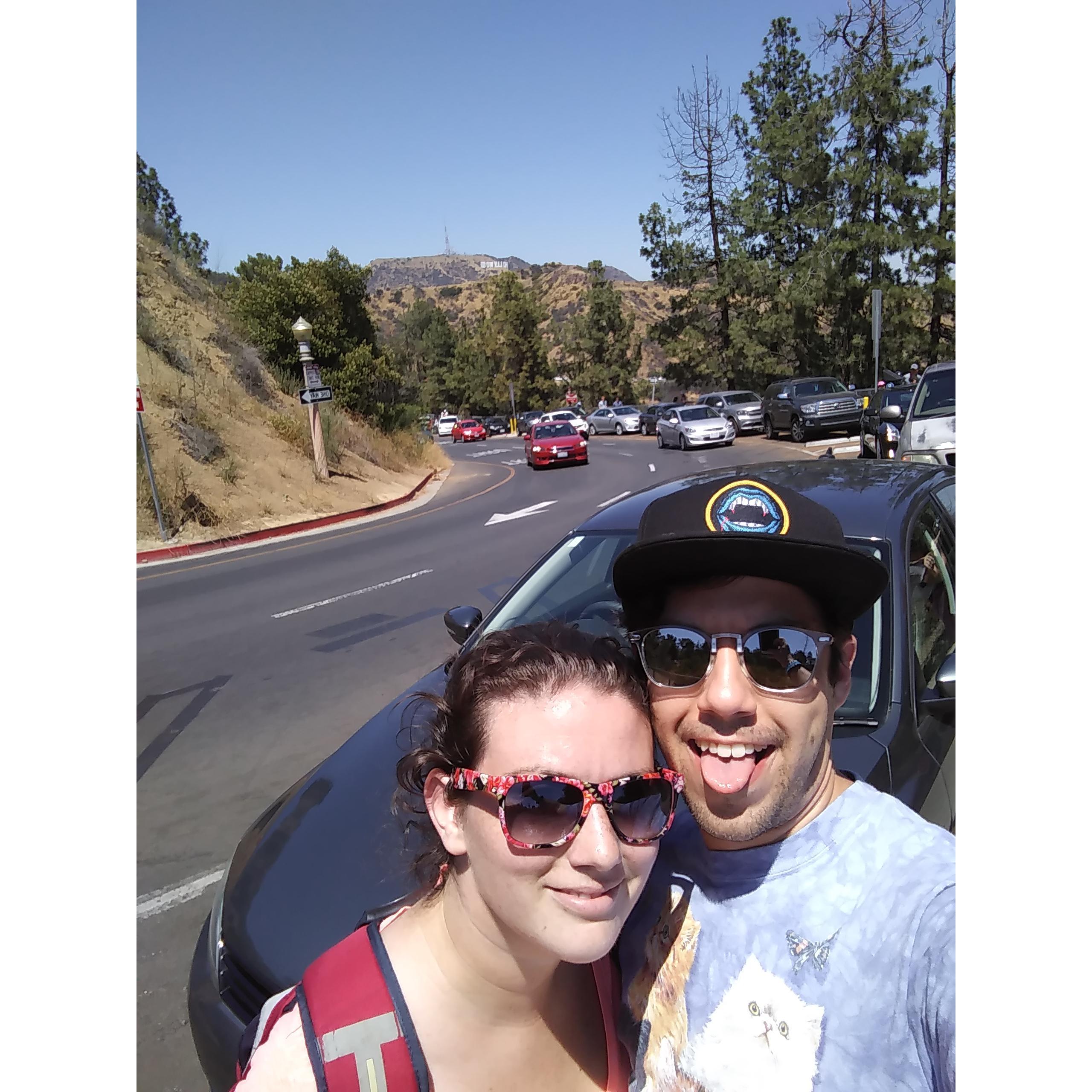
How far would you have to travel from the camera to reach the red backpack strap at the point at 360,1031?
1066mm

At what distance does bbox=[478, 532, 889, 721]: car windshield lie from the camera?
8.55ft

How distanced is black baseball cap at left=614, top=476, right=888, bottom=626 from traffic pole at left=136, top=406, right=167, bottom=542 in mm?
13824

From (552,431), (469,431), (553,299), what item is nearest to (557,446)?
(552,431)

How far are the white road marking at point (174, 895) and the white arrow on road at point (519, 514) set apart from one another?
Answer: 1112 centimetres

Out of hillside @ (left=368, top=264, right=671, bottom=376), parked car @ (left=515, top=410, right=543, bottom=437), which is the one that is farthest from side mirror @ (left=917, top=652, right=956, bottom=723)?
hillside @ (left=368, top=264, right=671, bottom=376)

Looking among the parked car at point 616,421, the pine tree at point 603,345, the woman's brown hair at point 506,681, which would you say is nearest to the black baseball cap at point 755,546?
the woman's brown hair at point 506,681

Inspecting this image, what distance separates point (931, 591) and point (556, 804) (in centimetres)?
239

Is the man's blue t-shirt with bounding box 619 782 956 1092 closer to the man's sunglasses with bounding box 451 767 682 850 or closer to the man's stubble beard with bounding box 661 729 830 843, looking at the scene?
the man's stubble beard with bounding box 661 729 830 843

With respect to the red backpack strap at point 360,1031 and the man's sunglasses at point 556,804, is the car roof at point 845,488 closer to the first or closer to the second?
the man's sunglasses at point 556,804

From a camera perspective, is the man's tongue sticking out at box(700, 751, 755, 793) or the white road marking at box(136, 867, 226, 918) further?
the white road marking at box(136, 867, 226, 918)

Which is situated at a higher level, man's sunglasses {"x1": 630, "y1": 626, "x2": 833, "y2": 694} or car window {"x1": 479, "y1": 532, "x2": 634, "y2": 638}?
man's sunglasses {"x1": 630, "y1": 626, "x2": 833, "y2": 694}

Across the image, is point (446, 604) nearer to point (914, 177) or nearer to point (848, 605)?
point (848, 605)
